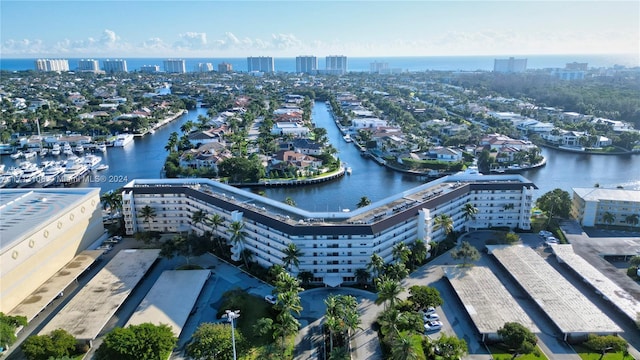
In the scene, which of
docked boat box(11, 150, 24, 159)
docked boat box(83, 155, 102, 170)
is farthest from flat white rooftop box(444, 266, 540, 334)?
docked boat box(11, 150, 24, 159)

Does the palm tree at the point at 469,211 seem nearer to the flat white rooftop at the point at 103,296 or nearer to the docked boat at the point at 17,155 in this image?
the flat white rooftop at the point at 103,296

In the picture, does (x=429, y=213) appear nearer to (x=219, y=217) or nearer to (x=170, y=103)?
(x=219, y=217)

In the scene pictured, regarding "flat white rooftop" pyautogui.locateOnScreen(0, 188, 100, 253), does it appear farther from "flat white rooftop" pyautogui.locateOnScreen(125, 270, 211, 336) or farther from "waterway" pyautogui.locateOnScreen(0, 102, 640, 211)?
"waterway" pyautogui.locateOnScreen(0, 102, 640, 211)

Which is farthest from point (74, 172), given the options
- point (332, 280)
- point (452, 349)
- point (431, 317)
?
point (452, 349)

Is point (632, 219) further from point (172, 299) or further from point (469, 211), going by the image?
point (172, 299)

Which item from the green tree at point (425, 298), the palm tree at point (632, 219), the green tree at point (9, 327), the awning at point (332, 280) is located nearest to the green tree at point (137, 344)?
the green tree at point (9, 327)

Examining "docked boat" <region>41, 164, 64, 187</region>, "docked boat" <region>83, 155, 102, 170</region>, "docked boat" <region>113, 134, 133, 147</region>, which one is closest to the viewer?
"docked boat" <region>41, 164, 64, 187</region>

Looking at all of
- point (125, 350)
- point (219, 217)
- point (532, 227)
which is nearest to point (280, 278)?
point (125, 350)
